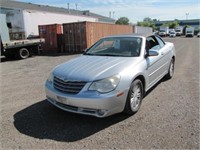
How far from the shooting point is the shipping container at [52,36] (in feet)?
59.4

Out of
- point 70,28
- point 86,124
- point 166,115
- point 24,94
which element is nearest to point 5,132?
point 86,124

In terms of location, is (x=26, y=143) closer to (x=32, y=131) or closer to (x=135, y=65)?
Answer: (x=32, y=131)

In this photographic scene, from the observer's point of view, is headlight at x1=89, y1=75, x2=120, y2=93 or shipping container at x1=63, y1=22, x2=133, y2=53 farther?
shipping container at x1=63, y1=22, x2=133, y2=53

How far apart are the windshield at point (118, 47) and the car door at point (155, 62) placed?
1.15 feet

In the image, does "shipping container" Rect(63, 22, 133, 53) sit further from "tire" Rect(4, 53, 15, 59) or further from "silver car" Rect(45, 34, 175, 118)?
"silver car" Rect(45, 34, 175, 118)

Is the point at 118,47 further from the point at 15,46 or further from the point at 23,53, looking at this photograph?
the point at 23,53

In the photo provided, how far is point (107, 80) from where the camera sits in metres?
3.62

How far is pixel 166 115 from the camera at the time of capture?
4.11 meters

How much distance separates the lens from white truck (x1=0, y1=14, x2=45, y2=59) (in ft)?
42.9

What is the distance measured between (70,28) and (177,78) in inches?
489

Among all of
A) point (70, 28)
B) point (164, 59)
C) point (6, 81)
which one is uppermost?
point (70, 28)

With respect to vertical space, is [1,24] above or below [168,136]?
above

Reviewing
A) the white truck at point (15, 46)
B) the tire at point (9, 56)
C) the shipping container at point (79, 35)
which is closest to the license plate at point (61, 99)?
the white truck at point (15, 46)

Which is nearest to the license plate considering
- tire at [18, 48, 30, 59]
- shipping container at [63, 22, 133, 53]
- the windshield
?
the windshield
